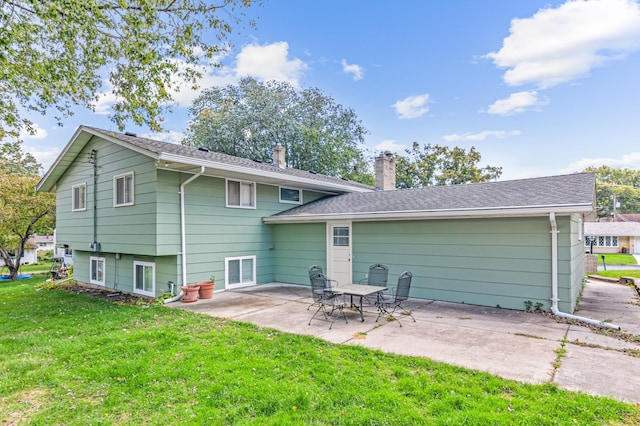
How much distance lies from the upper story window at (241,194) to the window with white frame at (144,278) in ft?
8.87

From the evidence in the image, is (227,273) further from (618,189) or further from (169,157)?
(618,189)

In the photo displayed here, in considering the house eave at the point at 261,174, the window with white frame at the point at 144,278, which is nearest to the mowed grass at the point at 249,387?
the window with white frame at the point at 144,278

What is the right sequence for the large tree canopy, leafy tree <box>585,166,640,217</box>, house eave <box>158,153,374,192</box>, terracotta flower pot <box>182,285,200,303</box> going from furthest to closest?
leafy tree <box>585,166,640,217</box>, terracotta flower pot <box>182,285,200,303</box>, house eave <box>158,153,374,192</box>, the large tree canopy

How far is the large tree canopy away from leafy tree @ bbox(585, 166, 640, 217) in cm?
5506

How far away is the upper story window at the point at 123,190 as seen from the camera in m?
9.02

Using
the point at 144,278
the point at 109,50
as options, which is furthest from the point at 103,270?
the point at 109,50

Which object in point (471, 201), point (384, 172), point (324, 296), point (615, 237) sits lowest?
point (615, 237)

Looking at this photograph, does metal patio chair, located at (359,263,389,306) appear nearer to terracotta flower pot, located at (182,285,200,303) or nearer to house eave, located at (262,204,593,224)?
house eave, located at (262,204,593,224)

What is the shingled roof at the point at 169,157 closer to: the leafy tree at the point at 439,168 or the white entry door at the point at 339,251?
the white entry door at the point at 339,251

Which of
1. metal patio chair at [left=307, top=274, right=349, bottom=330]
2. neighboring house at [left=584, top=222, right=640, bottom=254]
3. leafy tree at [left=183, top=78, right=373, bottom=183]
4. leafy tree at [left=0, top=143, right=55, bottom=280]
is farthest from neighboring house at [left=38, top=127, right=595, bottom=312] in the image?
neighboring house at [left=584, top=222, right=640, bottom=254]

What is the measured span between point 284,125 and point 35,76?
17813 millimetres

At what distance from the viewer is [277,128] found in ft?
77.8

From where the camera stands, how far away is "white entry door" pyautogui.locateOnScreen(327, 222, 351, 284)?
955cm

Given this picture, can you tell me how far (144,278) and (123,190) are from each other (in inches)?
98.2
